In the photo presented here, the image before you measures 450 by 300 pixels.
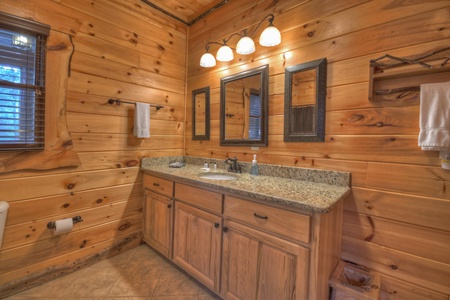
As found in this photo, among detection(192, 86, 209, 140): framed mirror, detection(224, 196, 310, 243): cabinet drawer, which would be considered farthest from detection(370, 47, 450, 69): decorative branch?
detection(192, 86, 209, 140): framed mirror

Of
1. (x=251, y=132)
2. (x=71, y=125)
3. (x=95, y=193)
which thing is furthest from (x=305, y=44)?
(x=95, y=193)

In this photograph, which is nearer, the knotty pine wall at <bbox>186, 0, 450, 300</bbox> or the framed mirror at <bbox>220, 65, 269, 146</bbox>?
the knotty pine wall at <bbox>186, 0, 450, 300</bbox>

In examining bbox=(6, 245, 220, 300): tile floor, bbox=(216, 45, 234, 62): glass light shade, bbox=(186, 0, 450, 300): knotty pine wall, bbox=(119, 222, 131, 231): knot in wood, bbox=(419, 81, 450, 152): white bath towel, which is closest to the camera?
bbox=(419, 81, 450, 152): white bath towel

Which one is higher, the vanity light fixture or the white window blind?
the vanity light fixture

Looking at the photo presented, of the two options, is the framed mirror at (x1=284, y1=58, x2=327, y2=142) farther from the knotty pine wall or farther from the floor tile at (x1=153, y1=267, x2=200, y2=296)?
the floor tile at (x1=153, y1=267, x2=200, y2=296)

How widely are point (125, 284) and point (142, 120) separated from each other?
1.39 meters

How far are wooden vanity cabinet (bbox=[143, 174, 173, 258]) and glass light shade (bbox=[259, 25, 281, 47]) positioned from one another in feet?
4.54

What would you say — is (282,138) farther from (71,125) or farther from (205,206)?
(71,125)

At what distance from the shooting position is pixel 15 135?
149 centimetres

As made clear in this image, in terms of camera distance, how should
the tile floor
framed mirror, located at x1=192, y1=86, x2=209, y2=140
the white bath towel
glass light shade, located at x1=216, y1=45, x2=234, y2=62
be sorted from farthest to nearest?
framed mirror, located at x1=192, y1=86, x2=209, y2=140
glass light shade, located at x1=216, y1=45, x2=234, y2=62
the tile floor
the white bath towel

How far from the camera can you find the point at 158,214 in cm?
195

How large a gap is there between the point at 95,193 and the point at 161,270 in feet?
2.94

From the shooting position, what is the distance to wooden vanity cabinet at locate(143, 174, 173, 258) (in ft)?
5.98

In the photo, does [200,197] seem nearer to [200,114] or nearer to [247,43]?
[200,114]
